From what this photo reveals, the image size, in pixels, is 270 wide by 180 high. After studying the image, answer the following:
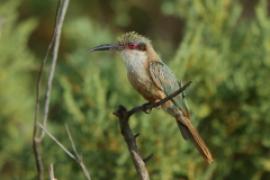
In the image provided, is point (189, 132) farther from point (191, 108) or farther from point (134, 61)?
point (191, 108)

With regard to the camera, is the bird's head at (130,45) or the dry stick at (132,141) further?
the bird's head at (130,45)

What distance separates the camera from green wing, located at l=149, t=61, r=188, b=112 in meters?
3.96

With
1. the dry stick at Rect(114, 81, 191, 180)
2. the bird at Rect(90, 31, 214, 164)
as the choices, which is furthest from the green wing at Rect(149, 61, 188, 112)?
the dry stick at Rect(114, 81, 191, 180)

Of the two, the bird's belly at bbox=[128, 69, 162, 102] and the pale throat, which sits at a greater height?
the pale throat

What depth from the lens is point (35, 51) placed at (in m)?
8.93

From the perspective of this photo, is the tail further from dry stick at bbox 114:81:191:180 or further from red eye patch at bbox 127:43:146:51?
dry stick at bbox 114:81:191:180

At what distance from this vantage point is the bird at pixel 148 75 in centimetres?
393

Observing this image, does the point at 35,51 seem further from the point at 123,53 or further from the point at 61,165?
the point at 123,53

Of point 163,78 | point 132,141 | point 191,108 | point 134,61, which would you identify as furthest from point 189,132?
point 191,108

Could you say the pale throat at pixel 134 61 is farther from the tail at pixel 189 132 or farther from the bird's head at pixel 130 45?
the tail at pixel 189 132

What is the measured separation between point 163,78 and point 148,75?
0.22 ft

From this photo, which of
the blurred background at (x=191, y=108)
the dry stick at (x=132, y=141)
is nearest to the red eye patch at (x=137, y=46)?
the dry stick at (x=132, y=141)

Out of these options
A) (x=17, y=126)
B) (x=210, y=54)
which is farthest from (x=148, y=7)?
(x=210, y=54)

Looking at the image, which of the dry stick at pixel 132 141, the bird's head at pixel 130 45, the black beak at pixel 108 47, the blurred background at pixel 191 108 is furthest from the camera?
the blurred background at pixel 191 108
